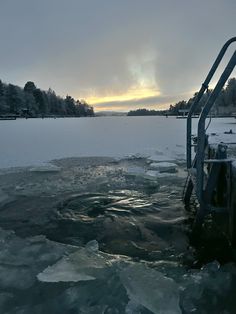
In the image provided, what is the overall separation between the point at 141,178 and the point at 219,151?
169 inches

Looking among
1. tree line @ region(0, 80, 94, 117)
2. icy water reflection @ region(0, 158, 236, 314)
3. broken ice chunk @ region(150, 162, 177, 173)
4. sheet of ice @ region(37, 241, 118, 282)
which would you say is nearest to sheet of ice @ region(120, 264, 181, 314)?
icy water reflection @ region(0, 158, 236, 314)

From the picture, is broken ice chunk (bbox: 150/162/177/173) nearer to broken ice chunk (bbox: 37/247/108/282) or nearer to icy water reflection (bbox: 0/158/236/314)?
icy water reflection (bbox: 0/158/236/314)

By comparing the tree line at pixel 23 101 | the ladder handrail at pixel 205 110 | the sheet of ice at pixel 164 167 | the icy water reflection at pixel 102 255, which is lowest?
the icy water reflection at pixel 102 255

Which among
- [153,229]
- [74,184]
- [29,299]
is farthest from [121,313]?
[74,184]

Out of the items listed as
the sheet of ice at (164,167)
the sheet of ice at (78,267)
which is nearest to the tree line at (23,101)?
the sheet of ice at (164,167)

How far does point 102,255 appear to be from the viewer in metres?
3.92

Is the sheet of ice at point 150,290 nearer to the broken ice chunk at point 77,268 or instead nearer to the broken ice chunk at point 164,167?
the broken ice chunk at point 77,268

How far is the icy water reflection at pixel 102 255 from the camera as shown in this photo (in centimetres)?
296

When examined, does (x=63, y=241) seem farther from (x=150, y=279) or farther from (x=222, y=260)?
(x=222, y=260)

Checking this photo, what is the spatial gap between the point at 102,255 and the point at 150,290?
1018 millimetres

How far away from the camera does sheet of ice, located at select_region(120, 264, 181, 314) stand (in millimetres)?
2818

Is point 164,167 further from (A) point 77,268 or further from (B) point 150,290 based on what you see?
(B) point 150,290

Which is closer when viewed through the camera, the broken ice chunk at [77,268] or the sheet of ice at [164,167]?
the broken ice chunk at [77,268]

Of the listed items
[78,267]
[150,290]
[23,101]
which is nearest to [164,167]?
[78,267]
